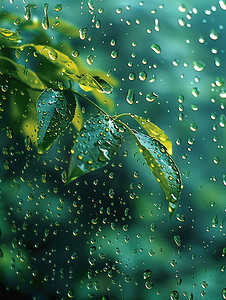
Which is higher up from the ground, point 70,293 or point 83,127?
point 83,127

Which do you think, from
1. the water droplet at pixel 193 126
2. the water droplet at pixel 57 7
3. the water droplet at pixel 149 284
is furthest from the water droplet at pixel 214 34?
the water droplet at pixel 149 284

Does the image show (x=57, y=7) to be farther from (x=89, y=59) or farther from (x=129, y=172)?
(x=129, y=172)

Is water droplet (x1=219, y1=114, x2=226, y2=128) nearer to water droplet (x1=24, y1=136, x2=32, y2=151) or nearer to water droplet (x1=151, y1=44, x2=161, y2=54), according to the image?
water droplet (x1=151, y1=44, x2=161, y2=54)

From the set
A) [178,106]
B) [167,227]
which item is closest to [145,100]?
[178,106]

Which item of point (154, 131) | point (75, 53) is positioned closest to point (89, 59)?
point (75, 53)

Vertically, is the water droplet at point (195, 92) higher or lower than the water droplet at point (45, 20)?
higher

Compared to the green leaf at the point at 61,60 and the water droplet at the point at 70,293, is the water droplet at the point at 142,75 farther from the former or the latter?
the water droplet at the point at 70,293

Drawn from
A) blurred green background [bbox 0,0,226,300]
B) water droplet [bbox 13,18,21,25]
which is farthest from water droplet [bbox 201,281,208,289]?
water droplet [bbox 13,18,21,25]
